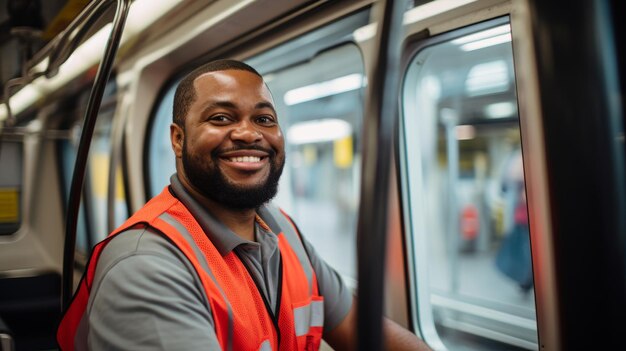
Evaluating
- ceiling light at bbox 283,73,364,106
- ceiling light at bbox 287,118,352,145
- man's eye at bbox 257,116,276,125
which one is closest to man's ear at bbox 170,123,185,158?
man's eye at bbox 257,116,276,125

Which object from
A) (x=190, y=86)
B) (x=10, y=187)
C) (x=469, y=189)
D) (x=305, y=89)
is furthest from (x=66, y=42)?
(x=469, y=189)

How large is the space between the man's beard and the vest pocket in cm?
33

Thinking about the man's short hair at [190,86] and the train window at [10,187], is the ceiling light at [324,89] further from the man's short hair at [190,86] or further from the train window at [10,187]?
the train window at [10,187]

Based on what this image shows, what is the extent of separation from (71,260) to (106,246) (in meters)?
0.42

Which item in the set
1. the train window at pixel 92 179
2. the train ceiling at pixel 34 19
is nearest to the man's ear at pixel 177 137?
the train ceiling at pixel 34 19

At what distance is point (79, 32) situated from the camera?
1777mm

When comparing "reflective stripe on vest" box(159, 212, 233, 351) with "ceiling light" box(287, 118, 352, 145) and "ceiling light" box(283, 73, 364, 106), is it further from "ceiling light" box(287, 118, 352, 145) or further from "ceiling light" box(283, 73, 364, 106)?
"ceiling light" box(287, 118, 352, 145)

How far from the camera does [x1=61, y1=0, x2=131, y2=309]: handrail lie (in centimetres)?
140

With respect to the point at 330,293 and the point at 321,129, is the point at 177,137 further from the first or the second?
the point at 321,129

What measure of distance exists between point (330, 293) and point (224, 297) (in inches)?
20.8

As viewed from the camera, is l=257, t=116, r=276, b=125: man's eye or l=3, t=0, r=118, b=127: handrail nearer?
l=257, t=116, r=276, b=125: man's eye

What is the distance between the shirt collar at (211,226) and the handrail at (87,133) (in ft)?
0.97

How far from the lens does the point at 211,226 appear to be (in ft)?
4.50

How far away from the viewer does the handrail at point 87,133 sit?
4.60 feet
